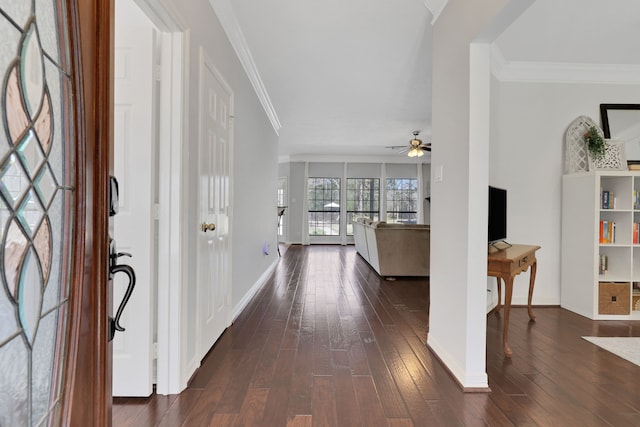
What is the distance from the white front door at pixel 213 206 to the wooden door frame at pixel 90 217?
4.76 ft

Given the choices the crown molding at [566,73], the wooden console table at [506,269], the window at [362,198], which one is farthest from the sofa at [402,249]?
the window at [362,198]

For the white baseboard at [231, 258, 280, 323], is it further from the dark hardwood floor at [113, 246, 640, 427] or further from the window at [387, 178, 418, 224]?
the window at [387, 178, 418, 224]

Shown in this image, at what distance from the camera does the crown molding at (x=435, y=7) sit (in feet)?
7.91

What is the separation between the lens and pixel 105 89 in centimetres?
75

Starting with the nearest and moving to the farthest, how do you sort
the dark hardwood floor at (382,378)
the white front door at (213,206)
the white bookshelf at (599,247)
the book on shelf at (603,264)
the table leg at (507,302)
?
the dark hardwood floor at (382,378) → the white front door at (213,206) → the table leg at (507,302) → the white bookshelf at (599,247) → the book on shelf at (603,264)

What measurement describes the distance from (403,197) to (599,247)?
6.83 meters

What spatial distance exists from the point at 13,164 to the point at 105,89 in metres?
0.29

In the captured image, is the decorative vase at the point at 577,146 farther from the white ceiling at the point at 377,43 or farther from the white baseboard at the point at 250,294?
the white baseboard at the point at 250,294

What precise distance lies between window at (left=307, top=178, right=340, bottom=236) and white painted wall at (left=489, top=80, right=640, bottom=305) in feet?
22.0

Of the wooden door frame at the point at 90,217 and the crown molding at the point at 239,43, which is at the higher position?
the crown molding at the point at 239,43

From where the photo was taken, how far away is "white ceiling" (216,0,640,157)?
103 inches

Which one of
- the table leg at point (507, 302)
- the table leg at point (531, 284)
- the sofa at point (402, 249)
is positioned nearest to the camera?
the table leg at point (507, 302)

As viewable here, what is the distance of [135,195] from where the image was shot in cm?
182

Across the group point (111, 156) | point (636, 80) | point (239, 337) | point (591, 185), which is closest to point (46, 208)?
point (111, 156)
